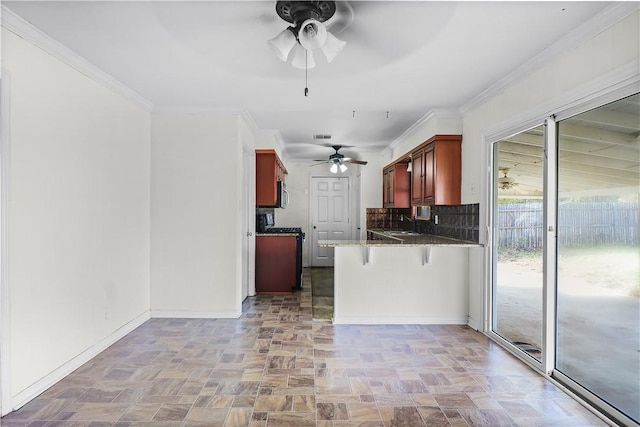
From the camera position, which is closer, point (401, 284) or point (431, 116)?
point (401, 284)

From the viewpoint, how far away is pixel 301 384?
255 centimetres

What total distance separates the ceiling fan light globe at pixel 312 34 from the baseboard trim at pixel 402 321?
288 cm

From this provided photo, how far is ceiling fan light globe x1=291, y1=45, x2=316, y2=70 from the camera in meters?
2.40

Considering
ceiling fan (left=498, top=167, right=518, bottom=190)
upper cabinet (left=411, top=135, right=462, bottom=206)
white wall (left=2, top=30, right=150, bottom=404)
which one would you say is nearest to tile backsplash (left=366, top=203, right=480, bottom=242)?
upper cabinet (left=411, top=135, right=462, bottom=206)

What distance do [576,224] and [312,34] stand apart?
2.20m

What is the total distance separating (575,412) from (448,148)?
2.89 meters

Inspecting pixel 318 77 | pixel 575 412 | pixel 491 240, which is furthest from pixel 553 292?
pixel 318 77

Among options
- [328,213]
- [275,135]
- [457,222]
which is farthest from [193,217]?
[328,213]

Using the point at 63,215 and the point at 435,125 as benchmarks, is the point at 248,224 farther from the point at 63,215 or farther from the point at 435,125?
the point at 435,125

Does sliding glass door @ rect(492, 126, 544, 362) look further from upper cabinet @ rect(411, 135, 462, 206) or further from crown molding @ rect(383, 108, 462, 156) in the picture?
crown molding @ rect(383, 108, 462, 156)

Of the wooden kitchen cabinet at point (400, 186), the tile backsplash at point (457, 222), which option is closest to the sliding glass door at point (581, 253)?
the tile backsplash at point (457, 222)

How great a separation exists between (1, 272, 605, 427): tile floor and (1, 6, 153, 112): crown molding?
2380 millimetres

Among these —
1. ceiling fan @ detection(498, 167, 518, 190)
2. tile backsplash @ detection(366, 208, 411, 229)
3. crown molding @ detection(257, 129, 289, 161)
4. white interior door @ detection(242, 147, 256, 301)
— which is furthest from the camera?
tile backsplash @ detection(366, 208, 411, 229)

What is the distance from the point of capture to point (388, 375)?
2693 mm
